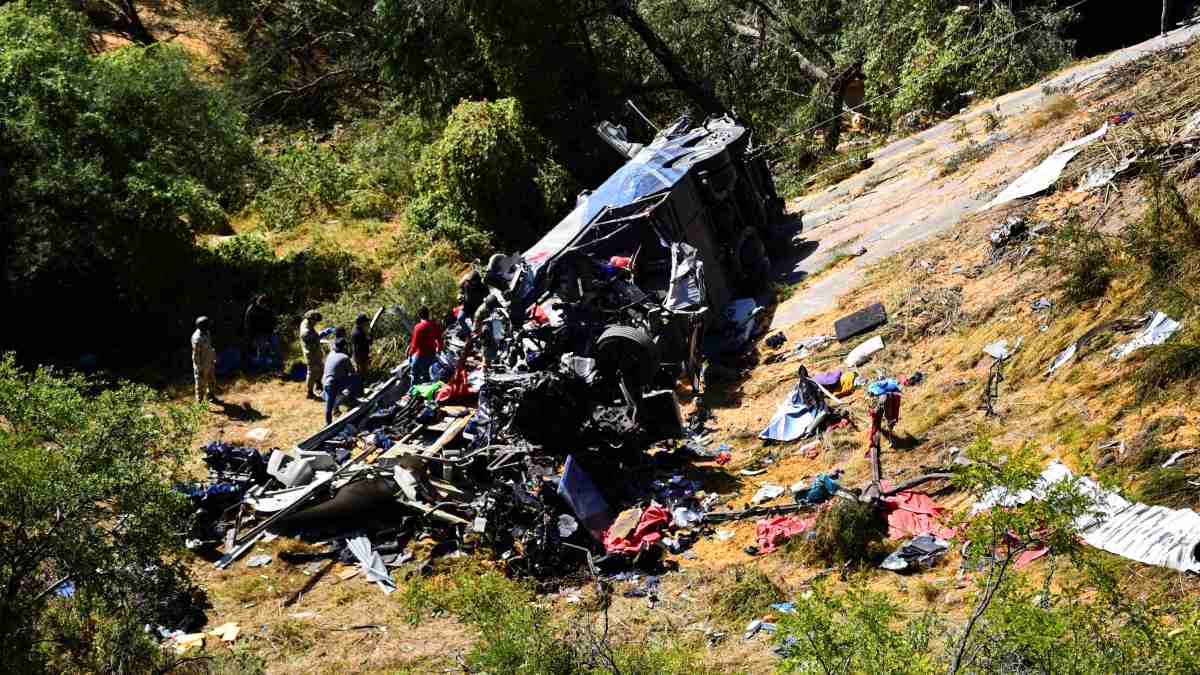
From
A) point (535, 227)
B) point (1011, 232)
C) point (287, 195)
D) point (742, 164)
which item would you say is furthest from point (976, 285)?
point (287, 195)

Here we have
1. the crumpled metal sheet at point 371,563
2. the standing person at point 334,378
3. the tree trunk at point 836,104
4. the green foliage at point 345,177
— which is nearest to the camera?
the crumpled metal sheet at point 371,563

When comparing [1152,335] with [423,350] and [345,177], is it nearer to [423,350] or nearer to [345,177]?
[423,350]

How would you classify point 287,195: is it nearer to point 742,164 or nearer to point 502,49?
point 502,49

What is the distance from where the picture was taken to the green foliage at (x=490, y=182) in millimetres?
17906

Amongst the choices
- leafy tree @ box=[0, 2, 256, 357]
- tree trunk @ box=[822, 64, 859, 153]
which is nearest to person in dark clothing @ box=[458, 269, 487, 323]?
leafy tree @ box=[0, 2, 256, 357]

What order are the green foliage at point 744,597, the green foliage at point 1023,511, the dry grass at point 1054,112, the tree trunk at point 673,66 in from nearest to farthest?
the green foliage at point 1023,511 < the green foliage at point 744,597 < the dry grass at point 1054,112 < the tree trunk at point 673,66

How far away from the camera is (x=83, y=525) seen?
7070mm

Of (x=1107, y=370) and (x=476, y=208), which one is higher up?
(x=476, y=208)

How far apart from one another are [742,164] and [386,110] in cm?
1114

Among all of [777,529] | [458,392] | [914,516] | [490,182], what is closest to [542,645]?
[777,529]

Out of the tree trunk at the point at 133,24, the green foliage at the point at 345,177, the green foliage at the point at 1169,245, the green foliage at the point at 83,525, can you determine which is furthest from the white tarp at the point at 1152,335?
Answer: the tree trunk at the point at 133,24

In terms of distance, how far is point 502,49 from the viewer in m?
19.1

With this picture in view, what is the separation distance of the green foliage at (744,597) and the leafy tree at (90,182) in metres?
11.3

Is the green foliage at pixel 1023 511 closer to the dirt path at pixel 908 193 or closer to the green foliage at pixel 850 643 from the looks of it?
the green foliage at pixel 850 643
